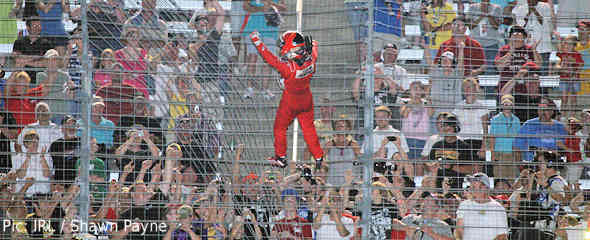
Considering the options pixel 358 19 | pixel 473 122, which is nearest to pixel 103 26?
pixel 358 19

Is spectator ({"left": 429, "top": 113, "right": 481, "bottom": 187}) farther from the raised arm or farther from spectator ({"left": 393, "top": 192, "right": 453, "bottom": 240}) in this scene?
the raised arm

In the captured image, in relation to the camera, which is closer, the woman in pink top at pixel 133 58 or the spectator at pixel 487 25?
the woman in pink top at pixel 133 58

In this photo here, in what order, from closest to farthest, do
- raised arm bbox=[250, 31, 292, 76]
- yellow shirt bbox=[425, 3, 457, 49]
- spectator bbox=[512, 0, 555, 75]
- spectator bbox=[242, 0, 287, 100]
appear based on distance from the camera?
raised arm bbox=[250, 31, 292, 76] < spectator bbox=[242, 0, 287, 100] < spectator bbox=[512, 0, 555, 75] < yellow shirt bbox=[425, 3, 457, 49]

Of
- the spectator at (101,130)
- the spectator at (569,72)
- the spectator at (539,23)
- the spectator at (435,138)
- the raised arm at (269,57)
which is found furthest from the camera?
the spectator at (539,23)

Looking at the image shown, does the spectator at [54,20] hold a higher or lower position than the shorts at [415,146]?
higher

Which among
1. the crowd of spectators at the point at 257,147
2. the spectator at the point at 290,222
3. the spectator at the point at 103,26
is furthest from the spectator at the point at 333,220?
the spectator at the point at 103,26

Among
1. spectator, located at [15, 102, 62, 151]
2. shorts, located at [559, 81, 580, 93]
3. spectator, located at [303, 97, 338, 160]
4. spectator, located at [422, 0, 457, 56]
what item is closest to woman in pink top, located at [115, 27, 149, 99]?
spectator, located at [15, 102, 62, 151]

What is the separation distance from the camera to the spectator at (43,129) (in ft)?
19.6

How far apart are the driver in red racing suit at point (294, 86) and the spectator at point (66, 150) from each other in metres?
1.83

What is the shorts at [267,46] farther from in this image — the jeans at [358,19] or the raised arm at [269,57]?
the jeans at [358,19]

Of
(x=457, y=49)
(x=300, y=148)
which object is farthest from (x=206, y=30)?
(x=457, y=49)

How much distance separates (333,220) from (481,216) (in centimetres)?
137

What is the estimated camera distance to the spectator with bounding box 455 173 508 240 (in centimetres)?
593

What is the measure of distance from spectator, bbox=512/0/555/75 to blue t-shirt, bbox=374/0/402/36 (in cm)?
119
